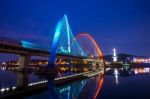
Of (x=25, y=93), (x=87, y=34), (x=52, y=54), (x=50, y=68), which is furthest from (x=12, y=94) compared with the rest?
(x=87, y=34)

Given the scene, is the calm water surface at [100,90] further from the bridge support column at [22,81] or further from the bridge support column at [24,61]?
the bridge support column at [24,61]

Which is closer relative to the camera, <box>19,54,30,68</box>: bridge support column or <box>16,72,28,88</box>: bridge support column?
<box>16,72,28,88</box>: bridge support column

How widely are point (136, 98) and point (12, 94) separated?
1895cm

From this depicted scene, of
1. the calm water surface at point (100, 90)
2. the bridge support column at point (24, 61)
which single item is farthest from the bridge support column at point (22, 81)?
the calm water surface at point (100, 90)

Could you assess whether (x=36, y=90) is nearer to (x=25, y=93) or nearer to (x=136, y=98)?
(x=25, y=93)

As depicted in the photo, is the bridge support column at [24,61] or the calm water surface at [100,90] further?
the bridge support column at [24,61]

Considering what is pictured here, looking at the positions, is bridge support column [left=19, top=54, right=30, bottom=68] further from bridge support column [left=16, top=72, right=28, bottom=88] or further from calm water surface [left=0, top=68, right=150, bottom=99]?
calm water surface [left=0, top=68, right=150, bottom=99]

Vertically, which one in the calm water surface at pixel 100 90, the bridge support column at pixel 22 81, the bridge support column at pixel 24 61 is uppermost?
the bridge support column at pixel 24 61

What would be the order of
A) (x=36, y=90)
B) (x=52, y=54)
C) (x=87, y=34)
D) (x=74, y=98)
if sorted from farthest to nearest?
(x=87, y=34) < (x=52, y=54) < (x=36, y=90) < (x=74, y=98)

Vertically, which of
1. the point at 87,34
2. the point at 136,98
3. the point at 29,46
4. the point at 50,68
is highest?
the point at 87,34

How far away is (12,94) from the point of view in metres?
31.1

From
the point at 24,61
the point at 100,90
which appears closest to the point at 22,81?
the point at 24,61

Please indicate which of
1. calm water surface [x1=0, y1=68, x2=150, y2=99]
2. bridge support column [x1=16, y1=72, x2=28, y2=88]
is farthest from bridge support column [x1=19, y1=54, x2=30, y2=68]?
calm water surface [x1=0, y1=68, x2=150, y2=99]

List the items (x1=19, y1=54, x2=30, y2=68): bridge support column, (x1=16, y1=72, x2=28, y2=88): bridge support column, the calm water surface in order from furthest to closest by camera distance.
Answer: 1. (x1=19, y1=54, x2=30, y2=68): bridge support column
2. (x1=16, y1=72, x2=28, y2=88): bridge support column
3. the calm water surface
